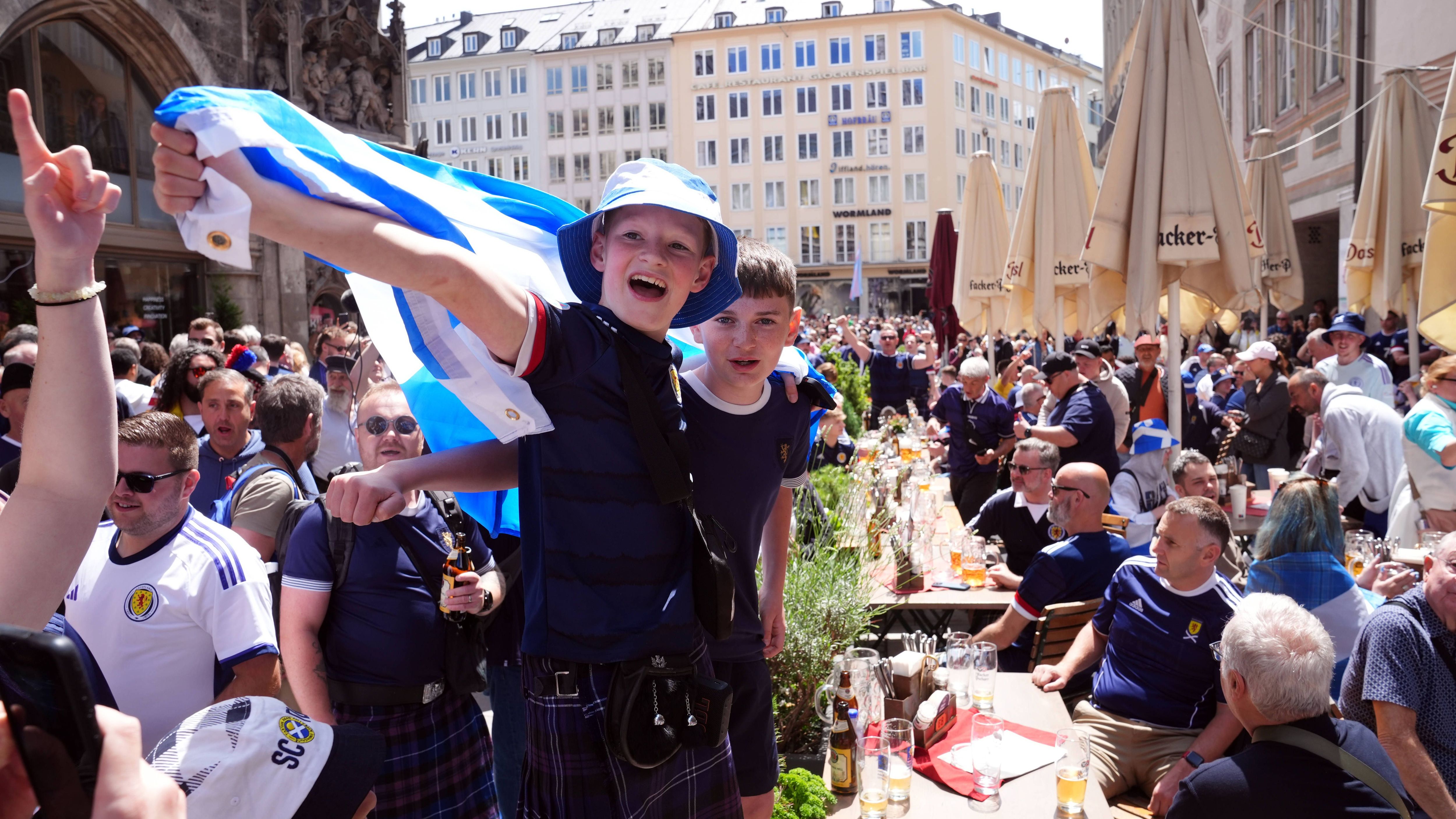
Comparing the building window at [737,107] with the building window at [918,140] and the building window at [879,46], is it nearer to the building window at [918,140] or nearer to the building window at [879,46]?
the building window at [879,46]

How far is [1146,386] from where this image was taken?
29.4 feet

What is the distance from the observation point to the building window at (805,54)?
56406 mm

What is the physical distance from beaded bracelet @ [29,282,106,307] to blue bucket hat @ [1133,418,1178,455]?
22.1ft

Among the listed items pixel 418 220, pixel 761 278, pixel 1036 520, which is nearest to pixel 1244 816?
pixel 761 278

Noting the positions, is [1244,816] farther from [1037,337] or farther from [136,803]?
[1037,337]

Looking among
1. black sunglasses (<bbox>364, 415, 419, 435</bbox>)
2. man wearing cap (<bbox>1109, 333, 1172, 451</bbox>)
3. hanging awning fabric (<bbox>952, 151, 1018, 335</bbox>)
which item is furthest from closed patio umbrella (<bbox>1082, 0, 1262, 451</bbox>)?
hanging awning fabric (<bbox>952, 151, 1018, 335</bbox>)

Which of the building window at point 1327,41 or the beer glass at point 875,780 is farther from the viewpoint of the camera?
the building window at point 1327,41

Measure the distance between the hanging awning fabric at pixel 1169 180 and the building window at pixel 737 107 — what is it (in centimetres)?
5203

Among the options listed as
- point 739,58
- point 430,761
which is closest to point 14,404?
point 430,761

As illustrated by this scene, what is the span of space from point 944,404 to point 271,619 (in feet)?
23.0

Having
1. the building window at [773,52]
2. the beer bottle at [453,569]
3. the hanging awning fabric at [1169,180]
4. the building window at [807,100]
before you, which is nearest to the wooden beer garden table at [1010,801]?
the beer bottle at [453,569]

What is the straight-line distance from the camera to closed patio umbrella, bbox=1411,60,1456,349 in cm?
506

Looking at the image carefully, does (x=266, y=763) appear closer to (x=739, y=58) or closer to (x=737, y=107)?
(x=737, y=107)

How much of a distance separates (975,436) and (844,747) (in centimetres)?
590
